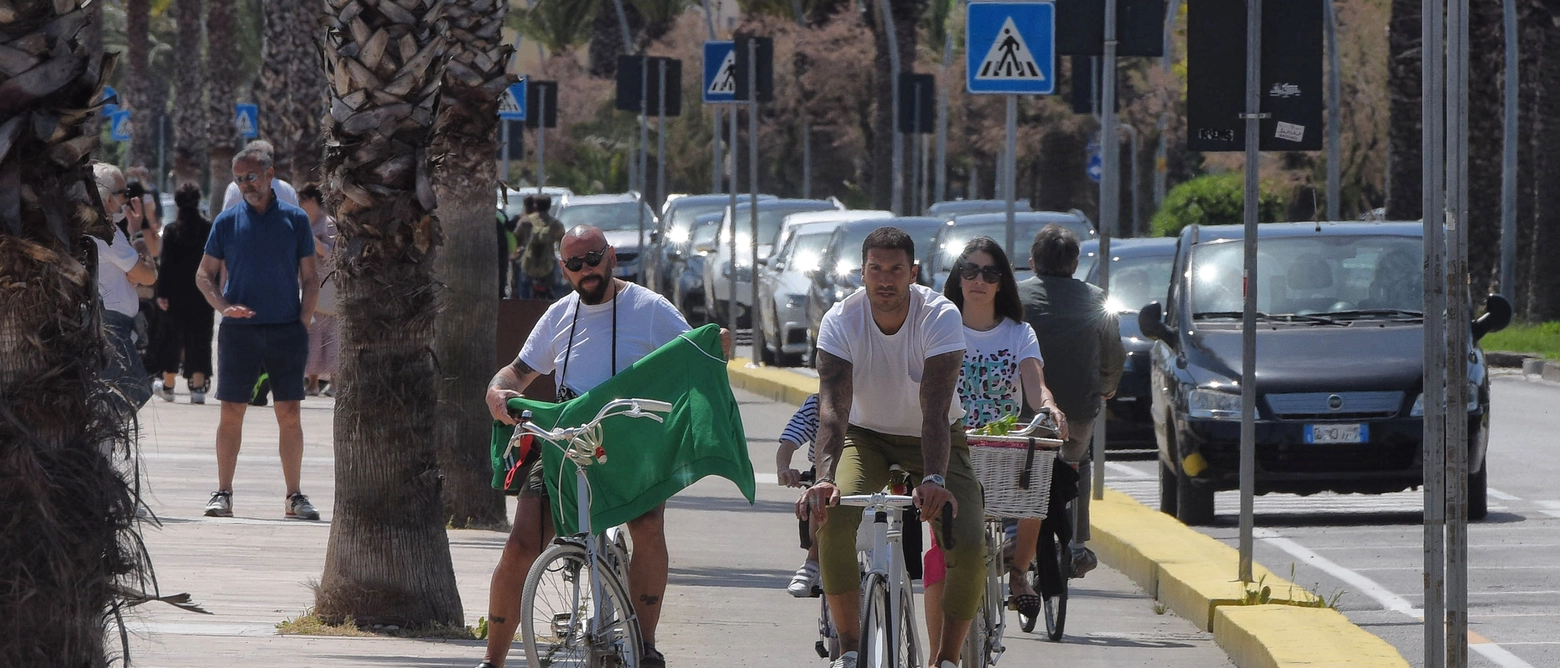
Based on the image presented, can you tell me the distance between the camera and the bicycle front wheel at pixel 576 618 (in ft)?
23.7

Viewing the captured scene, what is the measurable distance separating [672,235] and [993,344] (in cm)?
2342

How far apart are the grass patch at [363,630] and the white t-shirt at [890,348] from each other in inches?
89.0

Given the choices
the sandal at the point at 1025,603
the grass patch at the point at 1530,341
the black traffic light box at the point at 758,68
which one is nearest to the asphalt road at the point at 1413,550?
the sandal at the point at 1025,603

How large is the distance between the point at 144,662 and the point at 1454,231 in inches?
169

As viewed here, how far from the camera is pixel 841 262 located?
23.2 metres

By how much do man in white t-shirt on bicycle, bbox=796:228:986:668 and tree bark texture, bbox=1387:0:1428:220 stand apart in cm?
2311

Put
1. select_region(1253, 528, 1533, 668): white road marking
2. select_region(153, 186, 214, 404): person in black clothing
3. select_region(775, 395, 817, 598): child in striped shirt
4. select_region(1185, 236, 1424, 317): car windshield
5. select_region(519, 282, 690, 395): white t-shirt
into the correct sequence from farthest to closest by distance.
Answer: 1. select_region(153, 186, 214, 404): person in black clothing
2. select_region(1185, 236, 1424, 317): car windshield
3. select_region(1253, 528, 1533, 668): white road marking
4. select_region(519, 282, 690, 395): white t-shirt
5. select_region(775, 395, 817, 598): child in striped shirt

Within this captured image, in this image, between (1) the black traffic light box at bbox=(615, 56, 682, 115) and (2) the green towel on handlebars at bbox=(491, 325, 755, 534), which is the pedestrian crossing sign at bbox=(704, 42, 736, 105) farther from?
(2) the green towel on handlebars at bbox=(491, 325, 755, 534)

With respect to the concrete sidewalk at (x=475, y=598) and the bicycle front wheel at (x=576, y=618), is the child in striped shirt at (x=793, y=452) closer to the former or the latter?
the bicycle front wheel at (x=576, y=618)

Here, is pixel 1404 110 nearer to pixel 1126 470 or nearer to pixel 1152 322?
pixel 1126 470

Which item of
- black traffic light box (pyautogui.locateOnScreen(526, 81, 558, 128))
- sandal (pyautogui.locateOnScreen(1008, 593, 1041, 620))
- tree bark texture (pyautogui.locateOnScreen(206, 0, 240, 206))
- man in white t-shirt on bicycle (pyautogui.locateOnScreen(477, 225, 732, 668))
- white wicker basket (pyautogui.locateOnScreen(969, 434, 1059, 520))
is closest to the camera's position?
man in white t-shirt on bicycle (pyautogui.locateOnScreen(477, 225, 732, 668))

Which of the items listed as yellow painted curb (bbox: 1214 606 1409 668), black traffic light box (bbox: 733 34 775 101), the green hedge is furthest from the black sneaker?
the green hedge

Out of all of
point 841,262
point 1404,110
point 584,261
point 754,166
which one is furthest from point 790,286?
point 584,261

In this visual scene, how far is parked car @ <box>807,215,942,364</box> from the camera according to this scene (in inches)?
894
